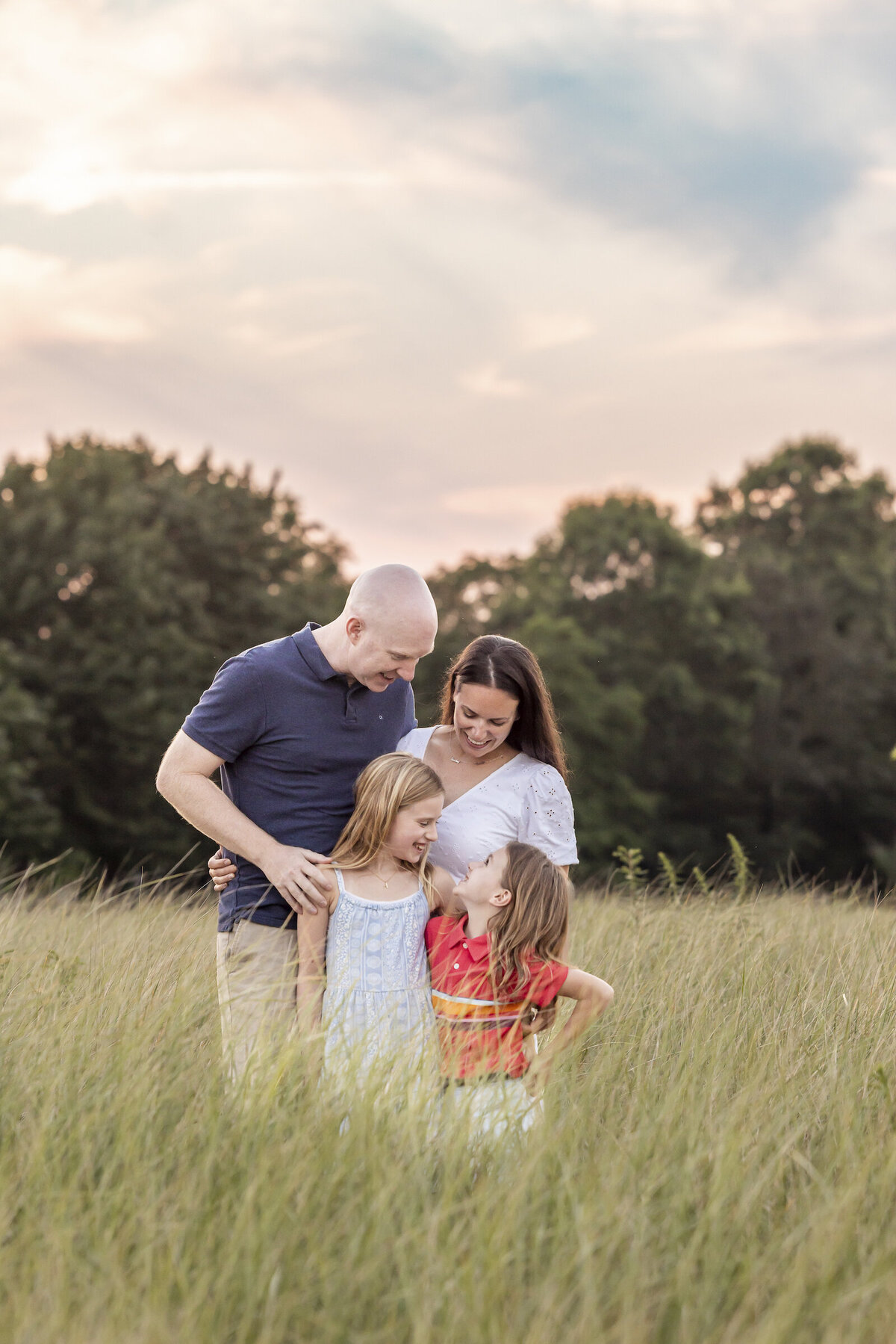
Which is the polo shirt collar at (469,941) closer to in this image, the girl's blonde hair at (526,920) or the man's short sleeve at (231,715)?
the girl's blonde hair at (526,920)

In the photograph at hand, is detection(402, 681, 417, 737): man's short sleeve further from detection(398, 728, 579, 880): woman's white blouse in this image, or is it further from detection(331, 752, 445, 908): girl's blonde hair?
detection(331, 752, 445, 908): girl's blonde hair

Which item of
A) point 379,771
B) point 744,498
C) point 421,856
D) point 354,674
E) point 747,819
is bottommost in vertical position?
point 747,819

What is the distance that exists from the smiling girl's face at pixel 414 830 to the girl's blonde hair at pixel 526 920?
270 mm

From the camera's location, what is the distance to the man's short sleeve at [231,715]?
11.8ft

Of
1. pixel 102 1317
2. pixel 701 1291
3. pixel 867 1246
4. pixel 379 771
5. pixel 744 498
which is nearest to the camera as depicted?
pixel 102 1317

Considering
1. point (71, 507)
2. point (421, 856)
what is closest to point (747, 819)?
point (71, 507)

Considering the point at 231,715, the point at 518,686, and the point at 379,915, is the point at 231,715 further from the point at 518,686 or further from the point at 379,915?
the point at 518,686

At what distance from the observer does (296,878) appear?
346 cm

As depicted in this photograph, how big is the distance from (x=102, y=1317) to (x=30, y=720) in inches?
820

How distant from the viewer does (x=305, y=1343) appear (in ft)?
7.13

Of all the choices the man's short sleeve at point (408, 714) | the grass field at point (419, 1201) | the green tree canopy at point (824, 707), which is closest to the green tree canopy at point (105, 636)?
the green tree canopy at point (824, 707)

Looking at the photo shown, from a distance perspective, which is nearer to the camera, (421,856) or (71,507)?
(421,856)

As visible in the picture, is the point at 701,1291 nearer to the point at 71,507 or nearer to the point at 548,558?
the point at 71,507

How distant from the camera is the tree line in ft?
78.7
